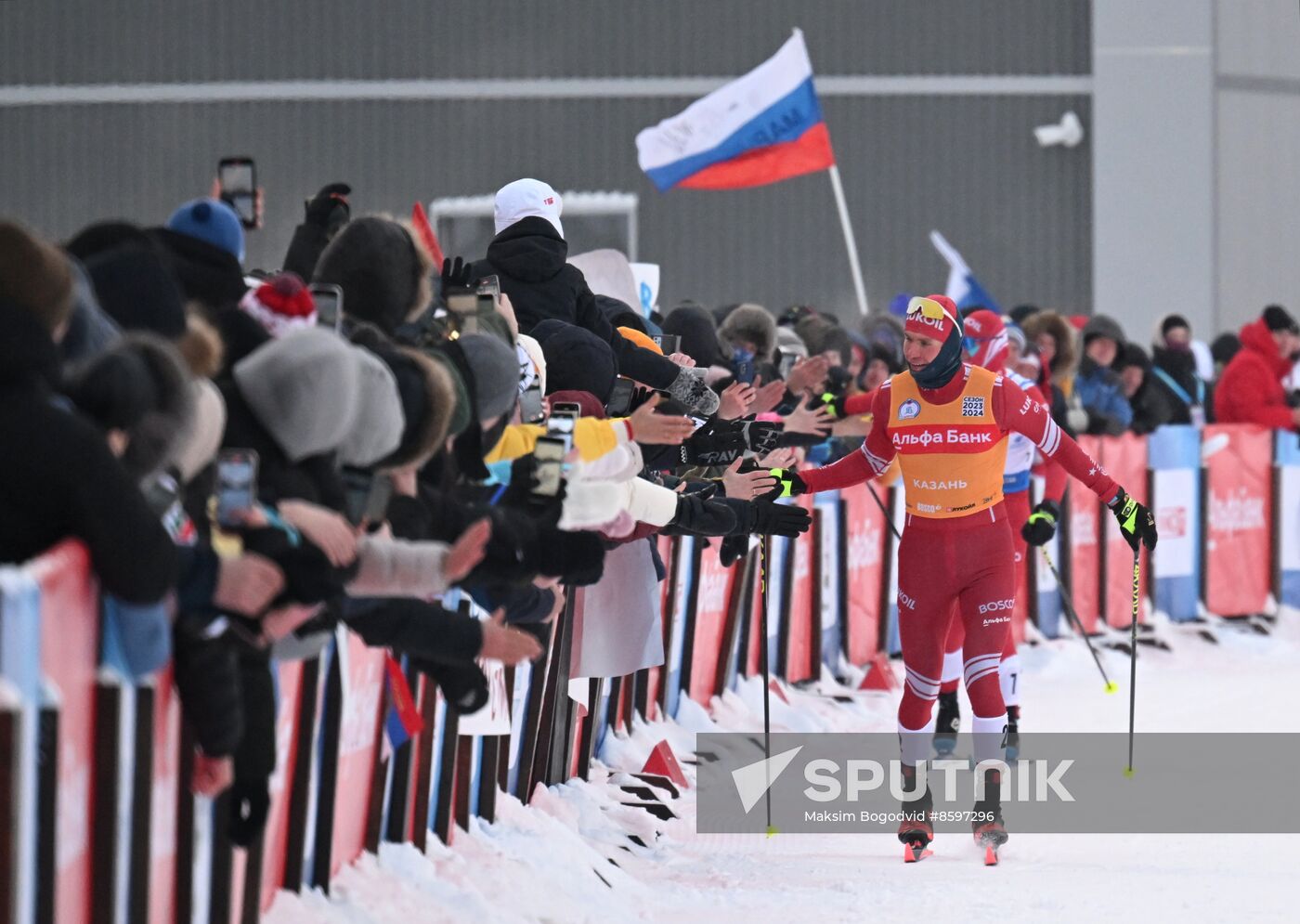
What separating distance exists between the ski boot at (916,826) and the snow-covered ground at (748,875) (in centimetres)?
9

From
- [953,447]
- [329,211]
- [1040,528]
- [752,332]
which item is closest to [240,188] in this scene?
[329,211]

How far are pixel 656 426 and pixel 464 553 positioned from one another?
5.29 ft

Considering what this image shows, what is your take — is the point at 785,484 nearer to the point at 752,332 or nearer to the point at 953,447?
the point at 953,447

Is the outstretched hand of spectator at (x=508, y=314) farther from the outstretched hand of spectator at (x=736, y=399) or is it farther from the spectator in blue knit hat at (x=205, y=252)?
the outstretched hand of spectator at (x=736, y=399)

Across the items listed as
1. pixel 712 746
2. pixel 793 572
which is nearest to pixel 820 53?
pixel 793 572

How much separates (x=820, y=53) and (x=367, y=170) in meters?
6.18

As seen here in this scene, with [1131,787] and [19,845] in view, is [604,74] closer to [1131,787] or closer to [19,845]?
[1131,787]

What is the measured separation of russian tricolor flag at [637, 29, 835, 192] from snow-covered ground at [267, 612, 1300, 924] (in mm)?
7037

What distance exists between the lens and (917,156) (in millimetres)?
25078

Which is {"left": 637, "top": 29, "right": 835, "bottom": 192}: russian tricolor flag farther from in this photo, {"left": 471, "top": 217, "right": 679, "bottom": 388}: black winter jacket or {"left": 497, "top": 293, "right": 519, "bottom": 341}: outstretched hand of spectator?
{"left": 497, "top": 293, "right": 519, "bottom": 341}: outstretched hand of spectator

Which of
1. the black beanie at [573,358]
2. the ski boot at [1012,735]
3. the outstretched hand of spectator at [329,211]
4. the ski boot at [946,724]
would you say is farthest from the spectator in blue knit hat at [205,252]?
the ski boot at [946,724]

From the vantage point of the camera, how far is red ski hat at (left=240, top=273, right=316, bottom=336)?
14.6 feet

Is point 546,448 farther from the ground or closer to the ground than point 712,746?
farther from the ground

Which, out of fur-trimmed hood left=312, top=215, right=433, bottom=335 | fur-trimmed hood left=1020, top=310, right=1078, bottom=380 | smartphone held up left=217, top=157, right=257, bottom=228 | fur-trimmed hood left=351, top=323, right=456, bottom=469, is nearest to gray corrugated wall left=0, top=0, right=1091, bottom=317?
fur-trimmed hood left=1020, top=310, right=1078, bottom=380
